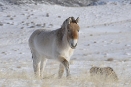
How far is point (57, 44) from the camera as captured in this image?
31.8ft

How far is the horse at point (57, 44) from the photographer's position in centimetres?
914

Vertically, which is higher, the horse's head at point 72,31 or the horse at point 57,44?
the horse's head at point 72,31

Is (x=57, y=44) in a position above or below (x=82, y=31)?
above

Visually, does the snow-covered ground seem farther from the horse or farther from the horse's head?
the horse's head

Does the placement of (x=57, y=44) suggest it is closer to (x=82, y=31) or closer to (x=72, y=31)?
(x=72, y=31)

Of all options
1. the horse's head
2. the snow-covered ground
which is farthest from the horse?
the snow-covered ground

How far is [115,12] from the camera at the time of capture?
3719 centimetres

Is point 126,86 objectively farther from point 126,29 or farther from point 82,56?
point 126,29

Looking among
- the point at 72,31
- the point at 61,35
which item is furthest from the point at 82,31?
the point at 72,31

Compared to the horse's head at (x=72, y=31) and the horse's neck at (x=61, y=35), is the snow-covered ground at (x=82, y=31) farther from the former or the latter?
the horse's head at (x=72, y=31)

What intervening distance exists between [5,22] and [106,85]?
1079 inches

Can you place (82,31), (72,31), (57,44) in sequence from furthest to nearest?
(82,31), (57,44), (72,31)

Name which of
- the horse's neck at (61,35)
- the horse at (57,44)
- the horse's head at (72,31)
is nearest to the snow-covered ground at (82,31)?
the horse at (57,44)

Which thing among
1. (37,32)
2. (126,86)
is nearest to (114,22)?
(37,32)
